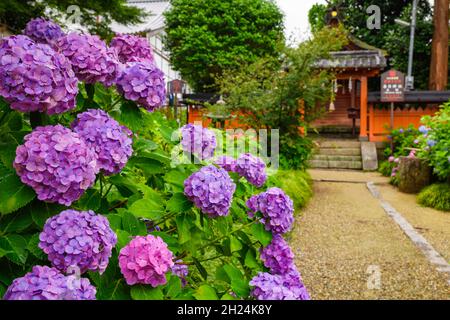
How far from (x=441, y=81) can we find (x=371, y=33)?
4021 mm

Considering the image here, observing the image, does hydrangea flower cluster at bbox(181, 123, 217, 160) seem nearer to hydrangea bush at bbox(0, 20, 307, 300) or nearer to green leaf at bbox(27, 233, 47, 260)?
hydrangea bush at bbox(0, 20, 307, 300)

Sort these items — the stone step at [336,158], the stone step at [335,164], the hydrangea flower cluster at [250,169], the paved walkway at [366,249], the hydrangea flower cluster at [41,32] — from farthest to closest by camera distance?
the stone step at [336,158] → the stone step at [335,164] → the paved walkway at [366,249] → the hydrangea flower cluster at [250,169] → the hydrangea flower cluster at [41,32]

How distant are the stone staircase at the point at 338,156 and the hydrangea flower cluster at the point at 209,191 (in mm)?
8915

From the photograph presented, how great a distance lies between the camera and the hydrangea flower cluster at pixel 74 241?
0.76m

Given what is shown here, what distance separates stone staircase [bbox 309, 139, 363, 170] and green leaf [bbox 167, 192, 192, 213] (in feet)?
29.2

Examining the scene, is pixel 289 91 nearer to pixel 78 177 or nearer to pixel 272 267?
pixel 272 267

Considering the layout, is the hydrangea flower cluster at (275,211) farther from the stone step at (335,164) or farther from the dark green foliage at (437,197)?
the stone step at (335,164)

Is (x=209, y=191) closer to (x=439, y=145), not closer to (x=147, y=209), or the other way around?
(x=147, y=209)

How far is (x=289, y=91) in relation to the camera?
6465 mm

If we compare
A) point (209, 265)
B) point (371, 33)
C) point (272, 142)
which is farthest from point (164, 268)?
point (371, 33)

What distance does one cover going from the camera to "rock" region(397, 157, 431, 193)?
644cm

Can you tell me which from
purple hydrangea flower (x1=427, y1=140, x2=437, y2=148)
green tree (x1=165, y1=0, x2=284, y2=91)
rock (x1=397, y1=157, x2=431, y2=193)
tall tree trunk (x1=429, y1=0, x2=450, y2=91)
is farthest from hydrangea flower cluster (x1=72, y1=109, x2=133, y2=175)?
green tree (x1=165, y1=0, x2=284, y2=91)

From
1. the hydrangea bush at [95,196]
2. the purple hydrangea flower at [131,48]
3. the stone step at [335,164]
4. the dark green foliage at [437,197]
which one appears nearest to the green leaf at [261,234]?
the hydrangea bush at [95,196]

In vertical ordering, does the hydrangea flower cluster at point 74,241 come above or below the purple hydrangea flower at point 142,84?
below
